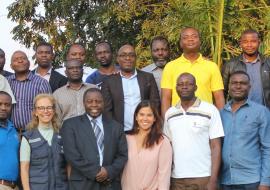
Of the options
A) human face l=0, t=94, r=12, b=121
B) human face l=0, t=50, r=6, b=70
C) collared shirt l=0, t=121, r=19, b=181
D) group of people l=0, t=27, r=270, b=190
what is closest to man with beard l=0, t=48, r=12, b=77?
human face l=0, t=50, r=6, b=70

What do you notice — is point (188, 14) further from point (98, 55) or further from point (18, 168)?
point (18, 168)

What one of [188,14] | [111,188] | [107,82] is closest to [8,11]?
[188,14]

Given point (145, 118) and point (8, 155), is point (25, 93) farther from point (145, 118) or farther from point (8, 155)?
point (145, 118)

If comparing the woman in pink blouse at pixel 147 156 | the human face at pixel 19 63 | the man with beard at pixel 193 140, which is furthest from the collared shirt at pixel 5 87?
the man with beard at pixel 193 140

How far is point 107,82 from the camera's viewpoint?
720cm

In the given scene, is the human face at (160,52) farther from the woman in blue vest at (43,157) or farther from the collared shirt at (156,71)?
the woman in blue vest at (43,157)

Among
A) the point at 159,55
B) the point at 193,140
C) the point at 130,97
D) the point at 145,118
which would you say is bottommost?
the point at 193,140

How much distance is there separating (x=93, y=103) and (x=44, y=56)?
173 cm

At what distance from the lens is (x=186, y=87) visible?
21.2ft

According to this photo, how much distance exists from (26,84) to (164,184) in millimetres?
2196

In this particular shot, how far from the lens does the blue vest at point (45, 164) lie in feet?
20.8

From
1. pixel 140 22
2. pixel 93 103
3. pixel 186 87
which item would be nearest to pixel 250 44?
pixel 186 87

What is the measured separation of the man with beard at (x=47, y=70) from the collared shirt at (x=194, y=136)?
71.6 inches

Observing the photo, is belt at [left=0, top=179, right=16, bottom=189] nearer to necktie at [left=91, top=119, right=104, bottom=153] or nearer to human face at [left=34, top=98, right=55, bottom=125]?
human face at [left=34, top=98, right=55, bottom=125]
